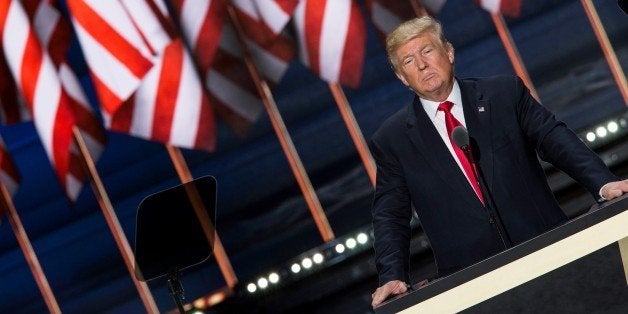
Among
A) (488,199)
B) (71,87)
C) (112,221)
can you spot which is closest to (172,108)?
(71,87)

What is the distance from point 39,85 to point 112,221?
2.94 feet

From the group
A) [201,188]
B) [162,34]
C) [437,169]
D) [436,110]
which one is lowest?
[437,169]

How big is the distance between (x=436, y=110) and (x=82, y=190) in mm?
3145

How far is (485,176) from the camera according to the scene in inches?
85.3

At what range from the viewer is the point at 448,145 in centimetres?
221

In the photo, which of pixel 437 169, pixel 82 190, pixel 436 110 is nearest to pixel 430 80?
pixel 436 110

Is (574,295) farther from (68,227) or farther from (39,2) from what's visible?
(39,2)

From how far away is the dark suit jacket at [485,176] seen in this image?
218 cm

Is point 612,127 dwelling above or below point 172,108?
below

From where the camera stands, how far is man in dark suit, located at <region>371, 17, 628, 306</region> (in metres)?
2.18

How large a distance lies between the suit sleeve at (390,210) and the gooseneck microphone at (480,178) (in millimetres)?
241

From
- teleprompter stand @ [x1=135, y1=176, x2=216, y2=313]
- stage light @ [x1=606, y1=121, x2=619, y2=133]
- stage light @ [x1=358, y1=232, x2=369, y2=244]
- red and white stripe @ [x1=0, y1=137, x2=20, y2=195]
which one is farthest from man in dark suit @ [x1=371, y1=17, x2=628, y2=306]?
red and white stripe @ [x1=0, y1=137, x2=20, y2=195]

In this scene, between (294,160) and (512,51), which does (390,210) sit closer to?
(294,160)

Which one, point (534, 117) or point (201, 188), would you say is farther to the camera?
point (201, 188)
